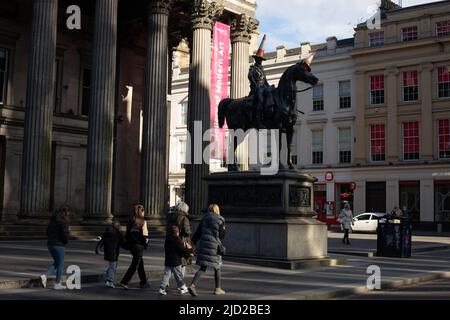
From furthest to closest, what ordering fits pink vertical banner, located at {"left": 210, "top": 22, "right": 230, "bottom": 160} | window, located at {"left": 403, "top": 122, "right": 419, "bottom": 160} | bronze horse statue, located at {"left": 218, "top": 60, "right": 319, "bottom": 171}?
1. window, located at {"left": 403, "top": 122, "right": 419, "bottom": 160}
2. pink vertical banner, located at {"left": 210, "top": 22, "right": 230, "bottom": 160}
3. bronze horse statue, located at {"left": 218, "top": 60, "right": 319, "bottom": 171}

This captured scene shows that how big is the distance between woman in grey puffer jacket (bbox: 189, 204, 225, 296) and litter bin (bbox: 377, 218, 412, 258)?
12488 mm

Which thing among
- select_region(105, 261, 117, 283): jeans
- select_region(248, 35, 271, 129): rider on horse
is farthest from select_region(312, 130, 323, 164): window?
select_region(105, 261, 117, 283): jeans

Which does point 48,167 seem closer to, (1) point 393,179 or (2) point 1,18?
(2) point 1,18

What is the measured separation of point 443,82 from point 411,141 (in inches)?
219

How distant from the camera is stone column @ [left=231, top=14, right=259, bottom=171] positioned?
3312 cm

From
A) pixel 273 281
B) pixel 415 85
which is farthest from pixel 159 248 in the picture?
pixel 415 85

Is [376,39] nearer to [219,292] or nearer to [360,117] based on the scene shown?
[360,117]

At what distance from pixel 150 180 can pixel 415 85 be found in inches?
1208

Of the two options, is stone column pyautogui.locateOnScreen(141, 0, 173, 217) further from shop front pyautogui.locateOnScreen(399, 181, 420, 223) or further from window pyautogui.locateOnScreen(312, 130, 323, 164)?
window pyautogui.locateOnScreen(312, 130, 323, 164)

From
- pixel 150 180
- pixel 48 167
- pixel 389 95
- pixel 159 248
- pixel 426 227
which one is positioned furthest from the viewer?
pixel 389 95

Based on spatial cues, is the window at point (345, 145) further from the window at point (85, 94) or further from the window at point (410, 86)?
the window at point (85, 94)

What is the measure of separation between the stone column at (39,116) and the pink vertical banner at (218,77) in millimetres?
9032

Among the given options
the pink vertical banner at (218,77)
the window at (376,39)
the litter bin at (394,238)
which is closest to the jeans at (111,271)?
the litter bin at (394,238)

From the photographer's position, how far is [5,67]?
1197 inches
